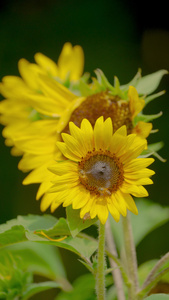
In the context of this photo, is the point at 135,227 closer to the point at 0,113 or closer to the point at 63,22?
the point at 0,113

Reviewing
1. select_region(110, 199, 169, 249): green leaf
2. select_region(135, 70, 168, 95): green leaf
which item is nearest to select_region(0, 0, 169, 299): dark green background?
select_region(110, 199, 169, 249): green leaf

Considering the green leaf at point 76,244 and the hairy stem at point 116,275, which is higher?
the green leaf at point 76,244

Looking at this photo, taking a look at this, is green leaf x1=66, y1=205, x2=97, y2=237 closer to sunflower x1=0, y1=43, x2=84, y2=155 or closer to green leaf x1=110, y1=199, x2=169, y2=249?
sunflower x1=0, y1=43, x2=84, y2=155

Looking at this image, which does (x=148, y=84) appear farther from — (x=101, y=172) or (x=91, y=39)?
(x=91, y=39)

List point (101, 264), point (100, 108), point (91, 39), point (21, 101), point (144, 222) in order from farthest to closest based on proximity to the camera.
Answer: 1. point (91, 39)
2. point (144, 222)
3. point (21, 101)
4. point (100, 108)
5. point (101, 264)

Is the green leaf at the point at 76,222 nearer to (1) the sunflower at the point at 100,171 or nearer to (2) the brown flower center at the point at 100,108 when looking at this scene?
(1) the sunflower at the point at 100,171

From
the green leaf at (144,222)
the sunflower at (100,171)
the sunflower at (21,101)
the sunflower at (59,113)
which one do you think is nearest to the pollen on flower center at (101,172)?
the sunflower at (100,171)

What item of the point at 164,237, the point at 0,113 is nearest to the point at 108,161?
the point at 0,113

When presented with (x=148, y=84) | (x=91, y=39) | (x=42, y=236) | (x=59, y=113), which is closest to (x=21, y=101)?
(x=59, y=113)
